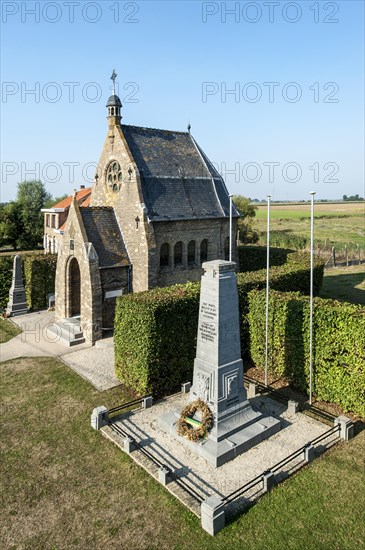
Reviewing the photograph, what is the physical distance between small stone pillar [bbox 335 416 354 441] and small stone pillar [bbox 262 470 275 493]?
13.1ft

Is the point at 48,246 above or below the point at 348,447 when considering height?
above

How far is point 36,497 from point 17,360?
1172 cm

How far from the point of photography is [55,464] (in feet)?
41.7

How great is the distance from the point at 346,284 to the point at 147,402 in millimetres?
31420

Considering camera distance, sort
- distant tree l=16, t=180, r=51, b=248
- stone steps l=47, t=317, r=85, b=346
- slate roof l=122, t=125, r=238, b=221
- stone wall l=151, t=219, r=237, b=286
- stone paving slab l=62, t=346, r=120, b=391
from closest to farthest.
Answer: stone paving slab l=62, t=346, r=120, b=391, stone steps l=47, t=317, r=85, b=346, stone wall l=151, t=219, r=237, b=286, slate roof l=122, t=125, r=238, b=221, distant tree l=16, t=180, r=51, b=248

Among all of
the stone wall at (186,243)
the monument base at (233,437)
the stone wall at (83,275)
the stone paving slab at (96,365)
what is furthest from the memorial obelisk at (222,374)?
the stone wall at (186,243)

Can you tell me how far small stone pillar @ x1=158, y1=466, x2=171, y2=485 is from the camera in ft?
37.6

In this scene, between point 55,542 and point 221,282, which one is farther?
point 221,282

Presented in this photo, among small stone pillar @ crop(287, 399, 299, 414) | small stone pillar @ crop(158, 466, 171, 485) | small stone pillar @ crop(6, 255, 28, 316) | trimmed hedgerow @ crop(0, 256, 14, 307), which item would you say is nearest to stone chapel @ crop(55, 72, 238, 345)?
small stone pillar @ crop(6, 255, 28, 316)

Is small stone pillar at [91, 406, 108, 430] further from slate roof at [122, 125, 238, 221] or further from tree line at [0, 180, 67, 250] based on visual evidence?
tree line at [0, 180, 67, 250]

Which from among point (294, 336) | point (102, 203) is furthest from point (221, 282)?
point (102, 203)

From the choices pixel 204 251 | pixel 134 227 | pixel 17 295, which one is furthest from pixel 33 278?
pixel 204 251

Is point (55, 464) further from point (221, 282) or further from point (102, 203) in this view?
point (102, 203)

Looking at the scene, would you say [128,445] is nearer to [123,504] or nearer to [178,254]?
[123,504]
